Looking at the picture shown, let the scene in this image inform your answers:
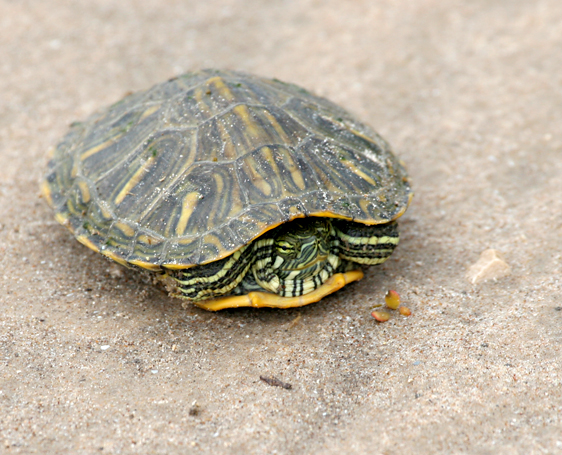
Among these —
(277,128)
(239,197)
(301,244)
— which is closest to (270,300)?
(301,244)

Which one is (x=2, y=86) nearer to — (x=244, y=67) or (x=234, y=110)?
(x=244, y=67)

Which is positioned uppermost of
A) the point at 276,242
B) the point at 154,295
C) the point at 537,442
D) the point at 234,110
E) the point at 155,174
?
the point at 234,110

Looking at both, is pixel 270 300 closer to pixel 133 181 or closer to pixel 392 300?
pixel 392 300

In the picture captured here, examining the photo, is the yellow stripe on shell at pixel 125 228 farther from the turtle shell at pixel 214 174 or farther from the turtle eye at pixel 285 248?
the turtle eye at pixel 285 248

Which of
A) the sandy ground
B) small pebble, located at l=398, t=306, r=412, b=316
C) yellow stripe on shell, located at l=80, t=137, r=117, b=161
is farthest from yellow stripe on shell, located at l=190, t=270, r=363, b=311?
yellow stripe on shell, located at l=80, t=137, r=117, b=161

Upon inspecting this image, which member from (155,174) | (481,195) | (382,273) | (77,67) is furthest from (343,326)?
(77,67)

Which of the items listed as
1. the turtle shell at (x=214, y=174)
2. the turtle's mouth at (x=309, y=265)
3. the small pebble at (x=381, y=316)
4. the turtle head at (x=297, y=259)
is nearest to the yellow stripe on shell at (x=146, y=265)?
the turtle shell at (x=214, y=174)

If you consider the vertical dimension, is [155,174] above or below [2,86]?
above

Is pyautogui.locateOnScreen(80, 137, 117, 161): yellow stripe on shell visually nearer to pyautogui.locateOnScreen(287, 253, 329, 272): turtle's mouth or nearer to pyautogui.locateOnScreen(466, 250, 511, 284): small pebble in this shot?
pyautogui.locateOnScreen(287, 253, 329, 272): turtle's mouth
